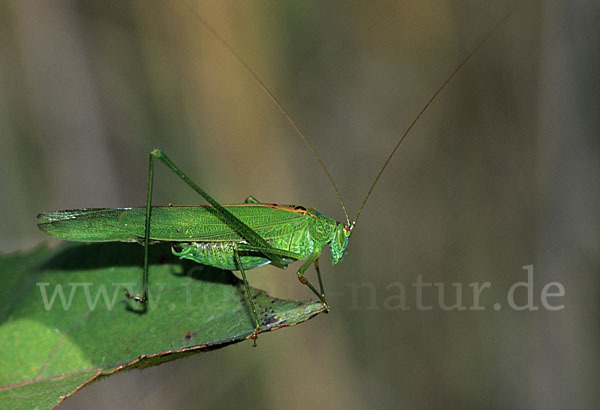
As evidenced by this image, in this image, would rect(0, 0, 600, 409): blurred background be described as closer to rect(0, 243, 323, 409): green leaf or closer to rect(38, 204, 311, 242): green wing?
rect(38, 204, 311, 242): green wing

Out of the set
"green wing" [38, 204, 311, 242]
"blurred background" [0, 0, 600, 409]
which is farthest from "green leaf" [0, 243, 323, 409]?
"blurred background" [0, 0, 600, 409]

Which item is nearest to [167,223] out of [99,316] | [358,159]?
[99,316]

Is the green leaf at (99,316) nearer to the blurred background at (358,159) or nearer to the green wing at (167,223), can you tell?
the green wing at (167,223)

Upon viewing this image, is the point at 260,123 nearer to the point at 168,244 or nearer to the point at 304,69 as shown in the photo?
the point at 304,69

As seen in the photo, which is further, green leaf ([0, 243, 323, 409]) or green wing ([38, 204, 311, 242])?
green wing ([38, 204, 311, 242])

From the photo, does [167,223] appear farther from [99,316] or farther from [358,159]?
[358,159]
